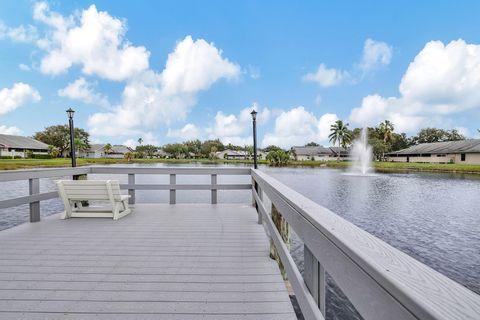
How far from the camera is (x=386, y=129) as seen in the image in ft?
221

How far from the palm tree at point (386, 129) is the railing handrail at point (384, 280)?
73.8 metres

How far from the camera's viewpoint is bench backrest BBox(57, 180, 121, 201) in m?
4.82

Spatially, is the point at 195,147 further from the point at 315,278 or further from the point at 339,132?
the point at 315,278

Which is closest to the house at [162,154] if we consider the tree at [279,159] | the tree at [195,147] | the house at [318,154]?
the tree at [195,147]

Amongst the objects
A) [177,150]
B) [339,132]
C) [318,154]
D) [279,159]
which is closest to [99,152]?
[177,150]

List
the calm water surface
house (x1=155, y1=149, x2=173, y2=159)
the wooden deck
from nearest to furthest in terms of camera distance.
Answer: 1. the wooden deck
2. the calm water surface
3. house (x1=155, y1=149, x2=173, y2=159)

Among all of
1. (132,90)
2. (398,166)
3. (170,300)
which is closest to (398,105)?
(398,166)

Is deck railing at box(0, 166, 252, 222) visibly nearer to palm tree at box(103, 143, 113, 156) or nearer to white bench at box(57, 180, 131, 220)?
white bench at box(57, 180, 131, 220)

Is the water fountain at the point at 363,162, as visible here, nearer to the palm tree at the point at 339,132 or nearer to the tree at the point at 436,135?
the palm tree at the point at 339,132

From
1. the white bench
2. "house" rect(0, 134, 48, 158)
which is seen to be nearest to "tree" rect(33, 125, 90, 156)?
"house" rect(0, 134, 48, 158)

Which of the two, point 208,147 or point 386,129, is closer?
point 386,129

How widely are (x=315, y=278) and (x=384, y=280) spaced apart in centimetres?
75

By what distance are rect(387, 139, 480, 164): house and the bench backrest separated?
53345 mm

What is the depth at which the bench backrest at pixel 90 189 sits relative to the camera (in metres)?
4.82
